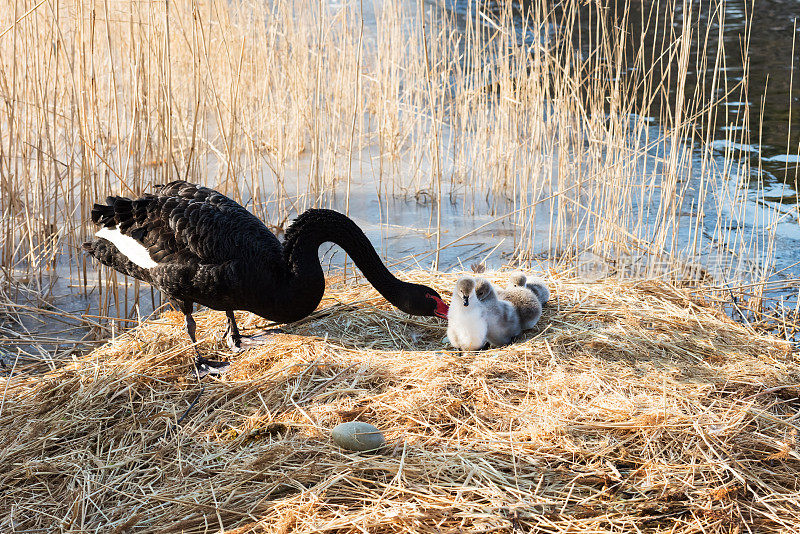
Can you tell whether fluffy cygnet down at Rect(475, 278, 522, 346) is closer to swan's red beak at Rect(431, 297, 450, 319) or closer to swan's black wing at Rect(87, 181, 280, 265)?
swan's red beak at Rect(431, 297, 450, 319)

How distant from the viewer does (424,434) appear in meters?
2.62

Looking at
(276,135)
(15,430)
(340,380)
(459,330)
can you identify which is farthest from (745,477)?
(276,135)

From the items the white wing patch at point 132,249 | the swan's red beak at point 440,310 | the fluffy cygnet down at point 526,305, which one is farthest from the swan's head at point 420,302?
the white wing patch at point 132,249

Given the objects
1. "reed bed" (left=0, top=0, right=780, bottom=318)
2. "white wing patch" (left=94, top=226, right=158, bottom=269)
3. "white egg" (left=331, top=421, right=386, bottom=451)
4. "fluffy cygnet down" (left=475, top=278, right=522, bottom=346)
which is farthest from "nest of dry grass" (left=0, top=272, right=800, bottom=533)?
"reed bed" (left=0, top=0, right=780, bottom=318)

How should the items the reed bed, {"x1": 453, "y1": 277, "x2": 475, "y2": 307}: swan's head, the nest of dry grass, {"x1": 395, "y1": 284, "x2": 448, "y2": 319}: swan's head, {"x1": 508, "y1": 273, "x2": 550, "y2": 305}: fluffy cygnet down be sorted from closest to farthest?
the nest of dry grass
{"x1": 453, "y1": 277, "x2": 475, "y2": 307}: swan's head
{"x1": 395, "y1": 284, "x2": 448, "y2": 319}: swan's head
{"x1": 508, "y1": 273, "x2": 550, "y2": 305}: fluffy cygnet down
the reed bed

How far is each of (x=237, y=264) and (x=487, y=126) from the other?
3554 mm

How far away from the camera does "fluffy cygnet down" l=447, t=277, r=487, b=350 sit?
326 cm

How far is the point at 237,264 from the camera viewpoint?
10.5 ft

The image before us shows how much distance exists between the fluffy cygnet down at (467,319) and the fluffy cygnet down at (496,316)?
0.07m

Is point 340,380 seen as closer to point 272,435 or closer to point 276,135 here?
point 272,435

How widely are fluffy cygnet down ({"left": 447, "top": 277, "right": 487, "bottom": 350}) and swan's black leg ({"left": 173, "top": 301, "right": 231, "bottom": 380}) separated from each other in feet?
3.48

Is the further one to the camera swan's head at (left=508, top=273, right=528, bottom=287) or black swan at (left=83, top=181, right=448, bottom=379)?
swan's head at (left=508, top=273, right=528, bottom=287)

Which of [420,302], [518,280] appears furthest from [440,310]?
[518,280]

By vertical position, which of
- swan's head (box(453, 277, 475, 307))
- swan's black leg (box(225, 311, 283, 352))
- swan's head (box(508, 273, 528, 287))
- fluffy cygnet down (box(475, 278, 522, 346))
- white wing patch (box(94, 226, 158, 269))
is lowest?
swan's black leg (box(225, 311, 283, 352))
